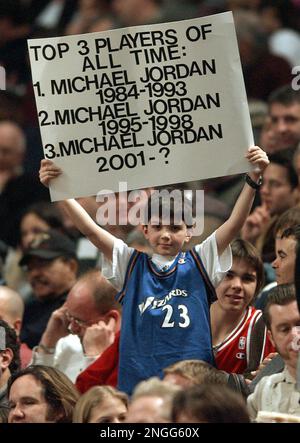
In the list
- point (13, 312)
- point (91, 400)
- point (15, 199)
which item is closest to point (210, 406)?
point (91, 400)

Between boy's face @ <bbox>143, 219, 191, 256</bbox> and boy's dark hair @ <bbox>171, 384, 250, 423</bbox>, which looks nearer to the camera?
boy's dark hair @ <bbox>171, 384, 250, 423</bbox>

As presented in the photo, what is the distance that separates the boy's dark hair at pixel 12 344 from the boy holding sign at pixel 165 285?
0.86m

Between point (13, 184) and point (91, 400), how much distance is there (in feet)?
17.4

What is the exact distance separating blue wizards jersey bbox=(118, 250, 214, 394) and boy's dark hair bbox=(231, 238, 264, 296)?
0.68 meters

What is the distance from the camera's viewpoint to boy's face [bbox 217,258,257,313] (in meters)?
8.20

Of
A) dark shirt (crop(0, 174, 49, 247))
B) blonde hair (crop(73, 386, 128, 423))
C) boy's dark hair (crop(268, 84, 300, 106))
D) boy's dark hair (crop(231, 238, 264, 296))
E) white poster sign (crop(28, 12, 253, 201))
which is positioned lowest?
blonde hair (crop(73, 386, 128, 423))

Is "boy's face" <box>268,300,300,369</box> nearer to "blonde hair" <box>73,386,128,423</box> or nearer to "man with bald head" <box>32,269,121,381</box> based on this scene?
"blonde hair" <box>73,386,128,423</box>

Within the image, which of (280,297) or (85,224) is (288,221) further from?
(85,224)

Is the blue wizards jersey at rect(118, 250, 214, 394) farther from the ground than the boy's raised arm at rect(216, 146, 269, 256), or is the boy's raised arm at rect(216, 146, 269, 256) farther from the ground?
the boy's raised arm at rect(216, 146, 269, 256)

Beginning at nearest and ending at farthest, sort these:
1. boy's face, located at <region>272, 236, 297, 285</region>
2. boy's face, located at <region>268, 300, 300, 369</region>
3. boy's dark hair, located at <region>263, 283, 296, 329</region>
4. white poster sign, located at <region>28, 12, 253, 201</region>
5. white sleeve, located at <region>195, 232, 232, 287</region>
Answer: boy's face, located at <region>268, 300, 300, 369</region> < boy's dark hair, located at <region>263, 283, 296, 329</region> < white sleeve, located at <region>195, 232, 232, 287</region> < white poster sign, located at <region>28, 12, 253, 201</region> < boy's face, located at <region>272, 236, 297, 285</region>

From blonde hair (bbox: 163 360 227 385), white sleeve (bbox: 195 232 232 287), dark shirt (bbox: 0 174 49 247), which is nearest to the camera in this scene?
blonde hair (bbox: 163 360 227 385)

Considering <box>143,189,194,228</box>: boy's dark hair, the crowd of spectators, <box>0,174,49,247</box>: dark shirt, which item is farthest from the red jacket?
<box>0,174,49,247</box>: dark shirt

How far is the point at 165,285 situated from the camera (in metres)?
7.62

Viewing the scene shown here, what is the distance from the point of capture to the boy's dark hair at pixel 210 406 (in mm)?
5898
